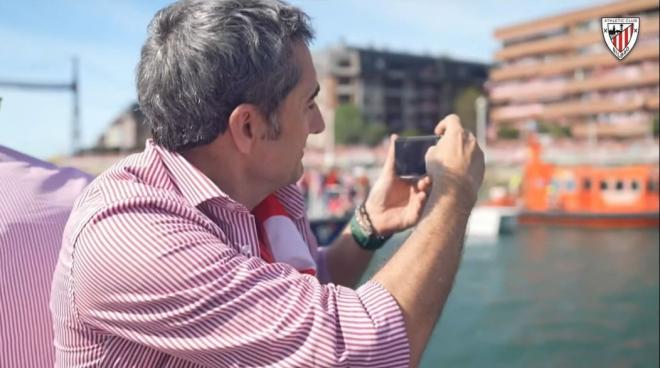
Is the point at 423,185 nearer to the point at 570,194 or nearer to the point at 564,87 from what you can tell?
the point at 564,87

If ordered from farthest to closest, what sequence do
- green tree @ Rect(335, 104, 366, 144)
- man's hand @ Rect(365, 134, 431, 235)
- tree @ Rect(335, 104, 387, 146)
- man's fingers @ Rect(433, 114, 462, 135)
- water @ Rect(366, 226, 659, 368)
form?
green tree @ Rect(335, 104, 366, 144) < tree @ Rect(335, 104, 387, 146) < water @ Rect(366, 226, 659, 368) < man's hand @ Rect(365, 134, 431, 235) < man's fingers @ Rect(433, 114, 462, 135)

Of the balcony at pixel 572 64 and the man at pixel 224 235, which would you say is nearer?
the man at pixel 224 235

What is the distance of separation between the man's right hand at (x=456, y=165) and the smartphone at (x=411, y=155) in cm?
9

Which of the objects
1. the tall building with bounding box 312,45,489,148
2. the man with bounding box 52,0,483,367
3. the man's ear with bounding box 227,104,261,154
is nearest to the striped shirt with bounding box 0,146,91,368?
the man with bounding box 52,0,483,367

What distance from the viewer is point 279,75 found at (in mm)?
827

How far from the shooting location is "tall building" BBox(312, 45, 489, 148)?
57344mm

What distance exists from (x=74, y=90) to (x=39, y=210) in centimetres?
271

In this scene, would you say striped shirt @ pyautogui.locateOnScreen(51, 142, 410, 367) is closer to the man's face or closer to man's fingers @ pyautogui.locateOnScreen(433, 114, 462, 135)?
the man's face

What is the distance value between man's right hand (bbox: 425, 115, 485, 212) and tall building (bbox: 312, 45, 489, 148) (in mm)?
55239

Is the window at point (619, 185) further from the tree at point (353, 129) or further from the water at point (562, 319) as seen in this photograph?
the tree at point (353, 129)

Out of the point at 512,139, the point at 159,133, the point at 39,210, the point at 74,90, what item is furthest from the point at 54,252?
the point at 512,139

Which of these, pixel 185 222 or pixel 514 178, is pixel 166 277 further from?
pixel 514 178

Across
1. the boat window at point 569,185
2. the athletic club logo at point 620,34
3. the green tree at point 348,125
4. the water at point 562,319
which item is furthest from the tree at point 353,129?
the athletic club logo at point 620,34

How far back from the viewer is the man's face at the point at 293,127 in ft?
2.80
